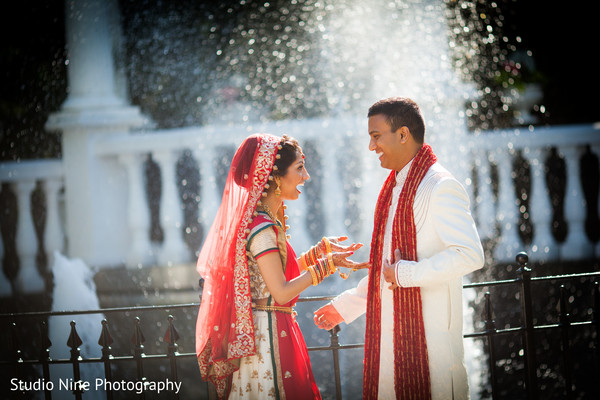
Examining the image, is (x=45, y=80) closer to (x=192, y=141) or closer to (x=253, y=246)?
(x=192, y=141)

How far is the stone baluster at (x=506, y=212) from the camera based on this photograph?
20.5 feet

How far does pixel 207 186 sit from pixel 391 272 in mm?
3610

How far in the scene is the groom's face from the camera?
108 inches

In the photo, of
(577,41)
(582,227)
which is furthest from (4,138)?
(577,41)

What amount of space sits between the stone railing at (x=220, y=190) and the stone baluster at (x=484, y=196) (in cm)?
1

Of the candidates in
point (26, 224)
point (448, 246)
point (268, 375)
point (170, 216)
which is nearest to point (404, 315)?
point (448, 246)

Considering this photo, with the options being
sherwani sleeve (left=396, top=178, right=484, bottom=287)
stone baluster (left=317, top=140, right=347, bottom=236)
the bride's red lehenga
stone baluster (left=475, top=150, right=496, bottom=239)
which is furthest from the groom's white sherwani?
stone baluster (left=475, top=150, right=496, bottom=239)

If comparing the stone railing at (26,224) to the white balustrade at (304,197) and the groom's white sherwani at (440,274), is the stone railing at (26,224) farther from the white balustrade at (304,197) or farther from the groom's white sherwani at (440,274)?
the groom's white sherwani at (440,274)

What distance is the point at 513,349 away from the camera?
215 inches

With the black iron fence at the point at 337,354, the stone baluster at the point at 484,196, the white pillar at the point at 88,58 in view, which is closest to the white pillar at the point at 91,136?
the white pillar at the point at 88,58

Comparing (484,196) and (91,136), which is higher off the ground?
(91,136)

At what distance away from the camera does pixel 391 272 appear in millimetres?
2639

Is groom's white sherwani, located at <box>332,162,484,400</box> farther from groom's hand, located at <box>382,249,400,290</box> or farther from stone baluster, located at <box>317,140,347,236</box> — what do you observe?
stone baluster, located at <box>317,140,347,236</box>

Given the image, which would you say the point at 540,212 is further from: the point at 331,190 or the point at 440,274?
the point at 440,274
